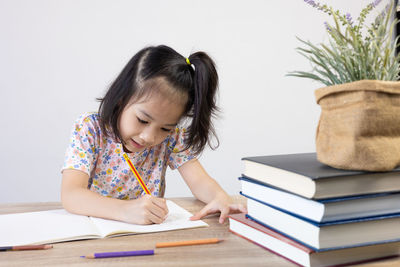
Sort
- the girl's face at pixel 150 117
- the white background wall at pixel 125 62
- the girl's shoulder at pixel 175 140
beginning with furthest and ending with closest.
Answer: the white background wall at pixel 125 62 → the girl's shoulder at pixel 175 140 → the girl's face at pixel 150 117

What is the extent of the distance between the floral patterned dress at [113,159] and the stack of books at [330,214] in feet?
2.03

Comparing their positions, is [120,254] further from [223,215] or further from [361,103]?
[361,103]

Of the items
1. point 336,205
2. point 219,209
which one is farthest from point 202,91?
point 336,205

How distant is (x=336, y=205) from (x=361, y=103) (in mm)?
137

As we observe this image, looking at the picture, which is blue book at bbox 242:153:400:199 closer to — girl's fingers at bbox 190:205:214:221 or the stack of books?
the stack of books

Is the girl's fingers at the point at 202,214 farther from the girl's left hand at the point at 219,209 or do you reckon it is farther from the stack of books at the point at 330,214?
the stack of books at the point at 330,214

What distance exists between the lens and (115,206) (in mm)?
817

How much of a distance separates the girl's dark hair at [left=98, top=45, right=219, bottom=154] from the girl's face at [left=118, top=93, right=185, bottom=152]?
4 cm

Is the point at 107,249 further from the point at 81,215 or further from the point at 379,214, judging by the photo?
the point at 379,214

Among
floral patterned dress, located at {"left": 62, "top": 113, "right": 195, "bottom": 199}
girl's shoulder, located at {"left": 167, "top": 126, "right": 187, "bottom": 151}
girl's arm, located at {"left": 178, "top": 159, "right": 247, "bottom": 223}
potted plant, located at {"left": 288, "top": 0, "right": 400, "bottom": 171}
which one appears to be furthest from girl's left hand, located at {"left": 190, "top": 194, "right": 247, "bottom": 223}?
girl's shoulder, located at {"left": 167, "top": 126, "right": 187, "bottom": 151}

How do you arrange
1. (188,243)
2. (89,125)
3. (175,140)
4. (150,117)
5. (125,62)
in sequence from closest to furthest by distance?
(188,243)
(150,117)
(89,125)
(175,140)
(125,62)

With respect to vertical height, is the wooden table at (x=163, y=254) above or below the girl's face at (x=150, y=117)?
below

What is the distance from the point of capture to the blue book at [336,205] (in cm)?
50

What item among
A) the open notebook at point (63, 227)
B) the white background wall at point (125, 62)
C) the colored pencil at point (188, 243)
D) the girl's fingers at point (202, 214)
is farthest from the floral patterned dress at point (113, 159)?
the white background wall at point (125, 62)
